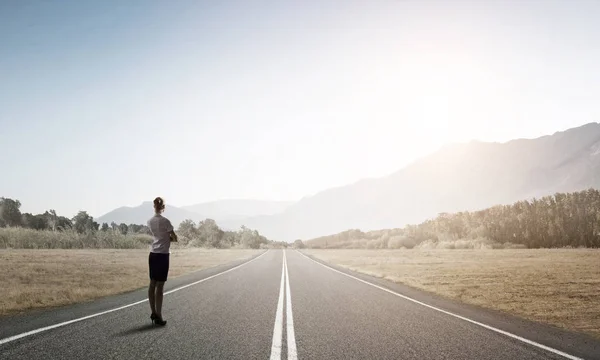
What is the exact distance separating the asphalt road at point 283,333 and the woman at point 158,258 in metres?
0.46

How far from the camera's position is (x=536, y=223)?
216ft

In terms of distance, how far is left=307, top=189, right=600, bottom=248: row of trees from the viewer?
6012cm

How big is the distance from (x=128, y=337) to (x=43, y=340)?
1.32m

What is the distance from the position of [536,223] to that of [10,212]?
122595mm

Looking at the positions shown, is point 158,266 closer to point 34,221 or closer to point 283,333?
point 283,333

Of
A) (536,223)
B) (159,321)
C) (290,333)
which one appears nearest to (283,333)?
(290,333)

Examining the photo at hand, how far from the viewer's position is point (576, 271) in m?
21.4

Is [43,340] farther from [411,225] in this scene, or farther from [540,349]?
[411,225]

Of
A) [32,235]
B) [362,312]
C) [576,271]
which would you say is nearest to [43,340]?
[362,312]

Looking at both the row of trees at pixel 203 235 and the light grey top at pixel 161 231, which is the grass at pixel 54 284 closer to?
the light grey top at pixel 161 231

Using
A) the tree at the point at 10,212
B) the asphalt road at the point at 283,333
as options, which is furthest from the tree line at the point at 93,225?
the asphalt road at the point at 283,333

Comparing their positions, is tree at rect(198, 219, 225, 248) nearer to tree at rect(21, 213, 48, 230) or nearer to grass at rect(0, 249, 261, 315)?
tree at rect(21, 213, 48, 230)

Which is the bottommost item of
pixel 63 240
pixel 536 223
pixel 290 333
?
pixel 290 333

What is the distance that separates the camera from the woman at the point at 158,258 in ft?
26.3
